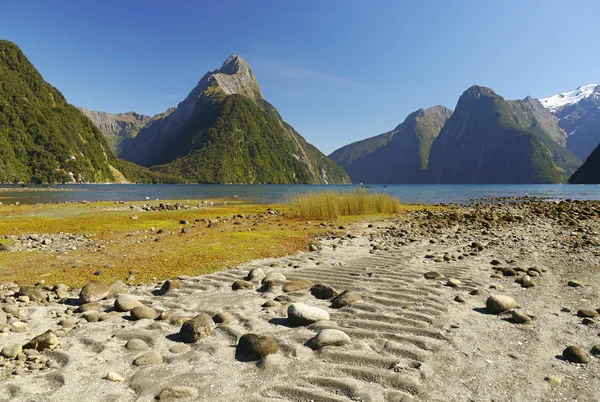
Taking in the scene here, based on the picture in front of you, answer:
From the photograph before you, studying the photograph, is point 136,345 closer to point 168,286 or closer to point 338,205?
point 168,286

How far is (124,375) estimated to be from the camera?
3.59m

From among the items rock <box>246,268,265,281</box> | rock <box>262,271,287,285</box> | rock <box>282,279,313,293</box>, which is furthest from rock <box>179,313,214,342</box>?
rock <box>246,268,265,281</box>

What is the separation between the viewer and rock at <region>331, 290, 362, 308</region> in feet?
18.7

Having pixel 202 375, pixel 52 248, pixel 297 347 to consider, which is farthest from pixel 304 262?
pixel 52 248

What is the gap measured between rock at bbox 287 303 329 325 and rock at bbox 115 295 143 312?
2.58m

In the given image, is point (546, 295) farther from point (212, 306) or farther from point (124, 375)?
point (124, 375)

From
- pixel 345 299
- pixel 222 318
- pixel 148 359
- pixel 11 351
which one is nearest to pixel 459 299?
pixel 345 299

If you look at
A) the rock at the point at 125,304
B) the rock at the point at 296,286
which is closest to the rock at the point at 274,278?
the rock at the point at 296,286

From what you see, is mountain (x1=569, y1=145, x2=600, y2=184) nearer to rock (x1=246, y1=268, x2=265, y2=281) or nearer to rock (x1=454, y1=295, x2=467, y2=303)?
rock (x1=454, y1=295, x2=467, y2=303)

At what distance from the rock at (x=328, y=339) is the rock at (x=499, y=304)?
276 cm

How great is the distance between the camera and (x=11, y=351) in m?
3.86

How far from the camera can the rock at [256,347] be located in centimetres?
396

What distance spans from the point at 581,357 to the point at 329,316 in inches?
121

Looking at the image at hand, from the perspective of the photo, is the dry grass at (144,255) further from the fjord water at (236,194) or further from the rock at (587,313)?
the fjord water at (236,194)
